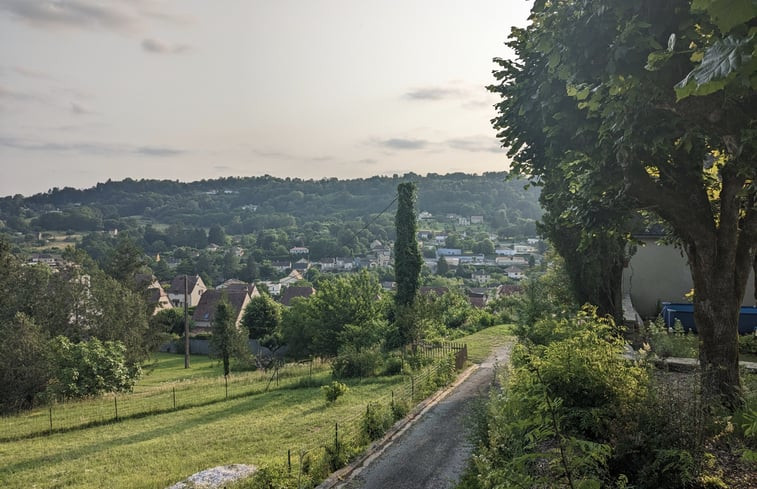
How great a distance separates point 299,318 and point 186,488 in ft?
82.0

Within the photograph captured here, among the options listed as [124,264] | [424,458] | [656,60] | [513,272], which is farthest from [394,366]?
[513,272]

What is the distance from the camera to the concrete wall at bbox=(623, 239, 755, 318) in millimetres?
20469

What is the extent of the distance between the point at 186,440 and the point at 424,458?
689 centimetres

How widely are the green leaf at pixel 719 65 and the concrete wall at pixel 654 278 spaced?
799 inches

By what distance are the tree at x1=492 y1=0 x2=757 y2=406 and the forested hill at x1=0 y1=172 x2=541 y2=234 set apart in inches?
4773

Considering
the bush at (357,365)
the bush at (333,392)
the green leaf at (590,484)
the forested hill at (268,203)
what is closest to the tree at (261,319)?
the bush at (357,365)

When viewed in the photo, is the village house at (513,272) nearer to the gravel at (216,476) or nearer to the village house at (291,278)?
the village house at (291,278)

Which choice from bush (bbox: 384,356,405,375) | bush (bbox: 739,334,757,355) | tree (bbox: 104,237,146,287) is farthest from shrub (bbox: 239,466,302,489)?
tree (bbox: 104,237,146,287)

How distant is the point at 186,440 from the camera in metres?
13.0

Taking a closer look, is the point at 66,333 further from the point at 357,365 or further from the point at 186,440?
the point at 186,440

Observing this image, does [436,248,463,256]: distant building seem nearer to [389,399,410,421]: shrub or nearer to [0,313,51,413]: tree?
[0,313,51,413]: tree

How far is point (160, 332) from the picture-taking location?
41.5 metres

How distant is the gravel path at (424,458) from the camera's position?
28.9ft

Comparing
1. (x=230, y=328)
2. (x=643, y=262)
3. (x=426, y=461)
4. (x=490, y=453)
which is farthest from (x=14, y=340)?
(x=643, y=262)
